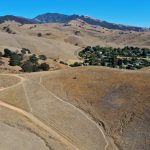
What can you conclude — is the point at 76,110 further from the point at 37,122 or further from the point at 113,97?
the point at 37,122

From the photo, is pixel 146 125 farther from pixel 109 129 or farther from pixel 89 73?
pixel 89 73

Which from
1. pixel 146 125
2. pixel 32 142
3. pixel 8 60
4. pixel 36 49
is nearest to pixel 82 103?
pixel 146 125

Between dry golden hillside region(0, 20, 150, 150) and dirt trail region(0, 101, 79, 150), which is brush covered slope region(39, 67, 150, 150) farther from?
dirt trail region(0, 101, 79, 150)

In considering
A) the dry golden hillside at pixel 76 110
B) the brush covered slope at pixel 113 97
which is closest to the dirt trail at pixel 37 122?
the dry golden hillside at pixel 76 110

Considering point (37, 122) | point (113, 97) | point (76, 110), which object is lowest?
point (37, 122)

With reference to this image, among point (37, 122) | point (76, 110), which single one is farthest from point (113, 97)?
point (37, 122)

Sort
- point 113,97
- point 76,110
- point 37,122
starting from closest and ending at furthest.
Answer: point 37,122, point 76,110, point 113,97

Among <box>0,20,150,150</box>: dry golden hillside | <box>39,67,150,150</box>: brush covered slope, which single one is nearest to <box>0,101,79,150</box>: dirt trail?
<box>0,20,150,150</box>: dry golden hillside

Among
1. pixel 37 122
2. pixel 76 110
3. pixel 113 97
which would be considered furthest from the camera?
pixel 113 97

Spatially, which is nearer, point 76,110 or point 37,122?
point 37,122

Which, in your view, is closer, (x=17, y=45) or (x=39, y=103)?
(x=39, y=103)

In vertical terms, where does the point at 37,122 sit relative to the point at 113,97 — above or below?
below
